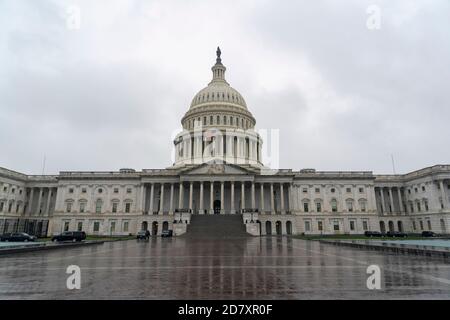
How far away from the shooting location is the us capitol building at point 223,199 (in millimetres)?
67438

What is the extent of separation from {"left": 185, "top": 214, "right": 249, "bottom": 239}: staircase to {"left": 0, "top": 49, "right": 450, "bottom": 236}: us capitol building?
8.01 metres

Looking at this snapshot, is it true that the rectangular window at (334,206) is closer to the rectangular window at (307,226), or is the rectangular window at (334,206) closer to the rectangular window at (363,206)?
the rectangular window at (363,206)


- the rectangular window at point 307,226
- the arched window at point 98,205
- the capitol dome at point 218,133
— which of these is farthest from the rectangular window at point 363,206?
the arched window at point 98,205

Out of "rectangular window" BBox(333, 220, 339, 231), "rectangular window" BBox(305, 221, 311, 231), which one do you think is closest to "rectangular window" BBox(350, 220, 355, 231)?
"rectangular window" BBox(333, 220, 339, 231)

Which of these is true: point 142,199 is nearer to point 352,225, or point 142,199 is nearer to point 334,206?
point 334,206

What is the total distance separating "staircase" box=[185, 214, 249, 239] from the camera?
5097 centimetres

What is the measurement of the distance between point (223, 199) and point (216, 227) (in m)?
16.9

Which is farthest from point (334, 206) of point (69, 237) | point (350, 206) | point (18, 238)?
point (18, 238)

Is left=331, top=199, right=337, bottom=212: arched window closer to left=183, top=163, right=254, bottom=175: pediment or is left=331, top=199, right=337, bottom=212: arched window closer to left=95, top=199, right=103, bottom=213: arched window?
left=183, top=163, right=254, bottom=175: pediment

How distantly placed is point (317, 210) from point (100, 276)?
68304mm

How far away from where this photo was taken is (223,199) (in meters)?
70.2
